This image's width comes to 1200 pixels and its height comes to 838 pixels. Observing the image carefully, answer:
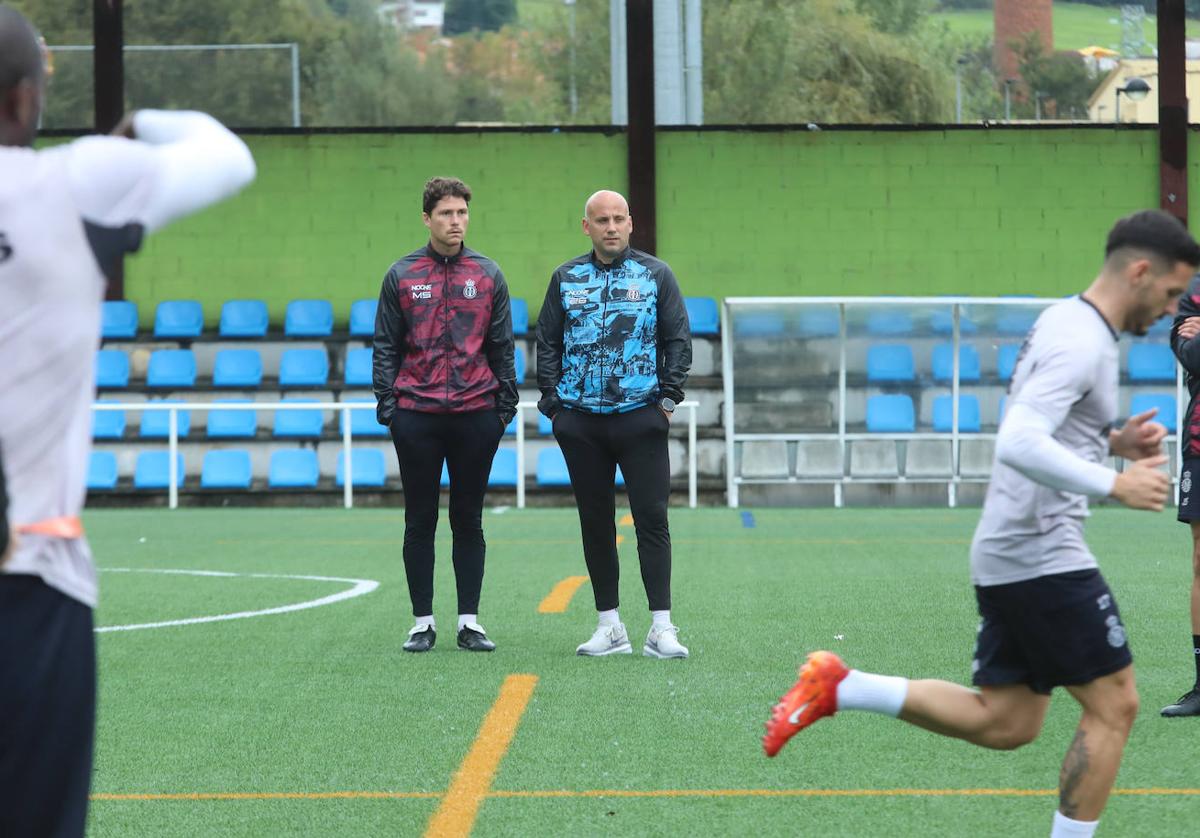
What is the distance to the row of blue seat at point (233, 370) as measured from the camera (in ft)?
68.3

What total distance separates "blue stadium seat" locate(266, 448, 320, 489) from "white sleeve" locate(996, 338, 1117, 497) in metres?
16.4

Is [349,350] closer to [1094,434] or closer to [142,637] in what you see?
[142,637]

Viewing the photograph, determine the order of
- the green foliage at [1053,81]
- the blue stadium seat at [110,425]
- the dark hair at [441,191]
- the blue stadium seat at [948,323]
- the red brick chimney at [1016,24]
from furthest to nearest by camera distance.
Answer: the red brick chimney at [1016,24], the green foliage at [1053,81], the blue stadium seat at [110,425], the blue stadium seat at [948,323], the dark hair at [441,191]

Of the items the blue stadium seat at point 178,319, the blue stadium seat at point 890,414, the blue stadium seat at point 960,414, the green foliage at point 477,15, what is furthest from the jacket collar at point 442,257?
the green foliage at point 477,15

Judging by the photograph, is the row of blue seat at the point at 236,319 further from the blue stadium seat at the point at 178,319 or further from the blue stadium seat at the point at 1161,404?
the blue stadium seat at the point at 1161,404

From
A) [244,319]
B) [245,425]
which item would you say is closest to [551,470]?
[245,425]

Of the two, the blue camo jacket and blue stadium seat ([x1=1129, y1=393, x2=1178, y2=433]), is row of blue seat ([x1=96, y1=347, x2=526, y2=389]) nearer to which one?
blue stadium seat ([x1=1129, y1=393, x2=1178, y2=433])

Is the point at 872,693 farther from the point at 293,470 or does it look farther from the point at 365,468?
the point at 293,470

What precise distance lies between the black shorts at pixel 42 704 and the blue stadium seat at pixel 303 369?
723 inches

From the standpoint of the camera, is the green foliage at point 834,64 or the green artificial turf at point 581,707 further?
the green foliage at point 834,64

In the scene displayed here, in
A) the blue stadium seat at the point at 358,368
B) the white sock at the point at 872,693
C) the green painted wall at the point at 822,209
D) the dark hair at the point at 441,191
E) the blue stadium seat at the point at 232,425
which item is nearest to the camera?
the white sock at the point at 872,693

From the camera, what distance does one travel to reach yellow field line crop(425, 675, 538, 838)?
485cm

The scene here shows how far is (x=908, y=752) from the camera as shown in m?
5.71

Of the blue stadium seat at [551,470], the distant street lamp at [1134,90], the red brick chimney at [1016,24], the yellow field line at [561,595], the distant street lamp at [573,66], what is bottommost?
the blue stadium seat at [551,470]
